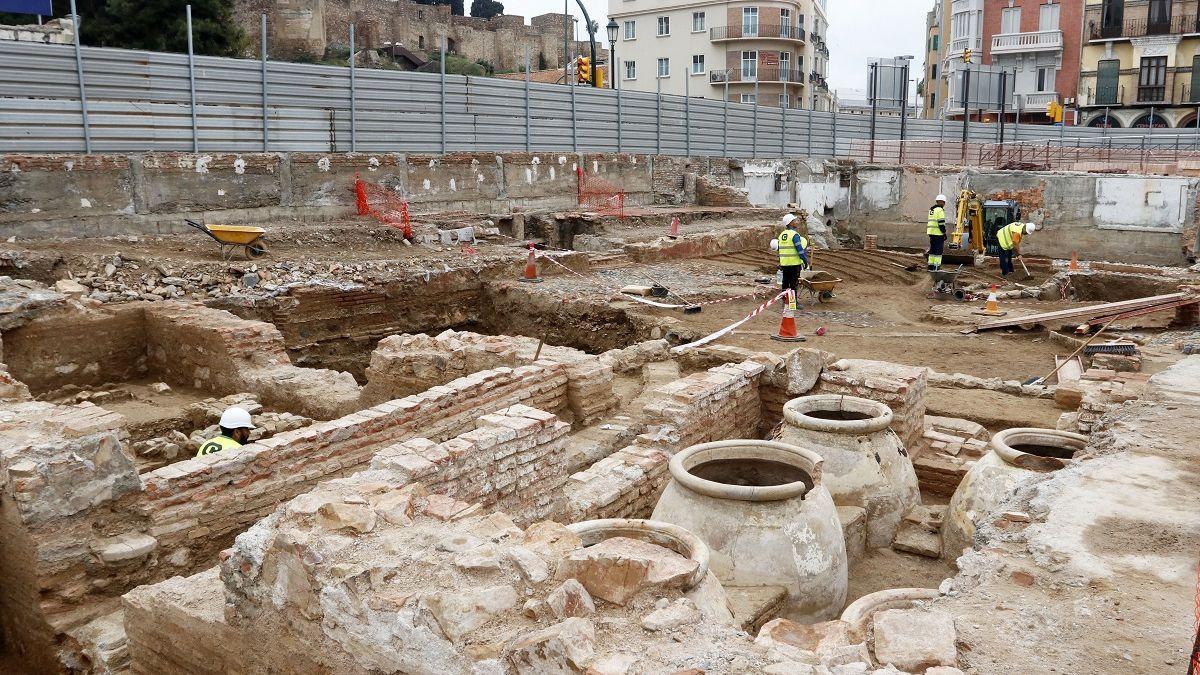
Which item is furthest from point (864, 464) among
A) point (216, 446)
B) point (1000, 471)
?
point (216, 446)

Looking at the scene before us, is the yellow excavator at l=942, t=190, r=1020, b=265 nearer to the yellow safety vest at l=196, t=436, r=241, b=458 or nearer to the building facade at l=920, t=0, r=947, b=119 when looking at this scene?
the yellow safety vest at l=196, t=436, r=241, b=458

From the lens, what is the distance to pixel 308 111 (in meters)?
16.3

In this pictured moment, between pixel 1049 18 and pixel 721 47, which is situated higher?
pixel 1049 18

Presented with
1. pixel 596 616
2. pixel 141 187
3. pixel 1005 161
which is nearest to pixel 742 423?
pixel 596 616

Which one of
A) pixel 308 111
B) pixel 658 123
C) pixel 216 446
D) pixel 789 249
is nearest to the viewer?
pixel 216 446

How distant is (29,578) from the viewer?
204 inches

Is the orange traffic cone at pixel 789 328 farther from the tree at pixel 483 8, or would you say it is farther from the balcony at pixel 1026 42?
the tree at pixel 483 8

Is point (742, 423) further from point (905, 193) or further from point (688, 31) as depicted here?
point (688, 31)

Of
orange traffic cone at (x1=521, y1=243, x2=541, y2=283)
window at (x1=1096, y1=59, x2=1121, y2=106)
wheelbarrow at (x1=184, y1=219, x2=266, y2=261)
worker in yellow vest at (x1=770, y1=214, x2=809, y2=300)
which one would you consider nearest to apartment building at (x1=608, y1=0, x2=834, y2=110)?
window at (x1=1096, y1=59, x2=1121, y2=106)

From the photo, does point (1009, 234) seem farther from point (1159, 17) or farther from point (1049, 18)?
point (1049, 18)

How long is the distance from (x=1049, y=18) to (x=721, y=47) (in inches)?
661

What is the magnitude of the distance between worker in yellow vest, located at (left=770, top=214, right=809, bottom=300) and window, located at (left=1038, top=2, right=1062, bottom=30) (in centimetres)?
3920

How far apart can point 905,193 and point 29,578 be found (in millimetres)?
26586

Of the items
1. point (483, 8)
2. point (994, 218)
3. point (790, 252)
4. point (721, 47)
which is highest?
point (483, 8)
